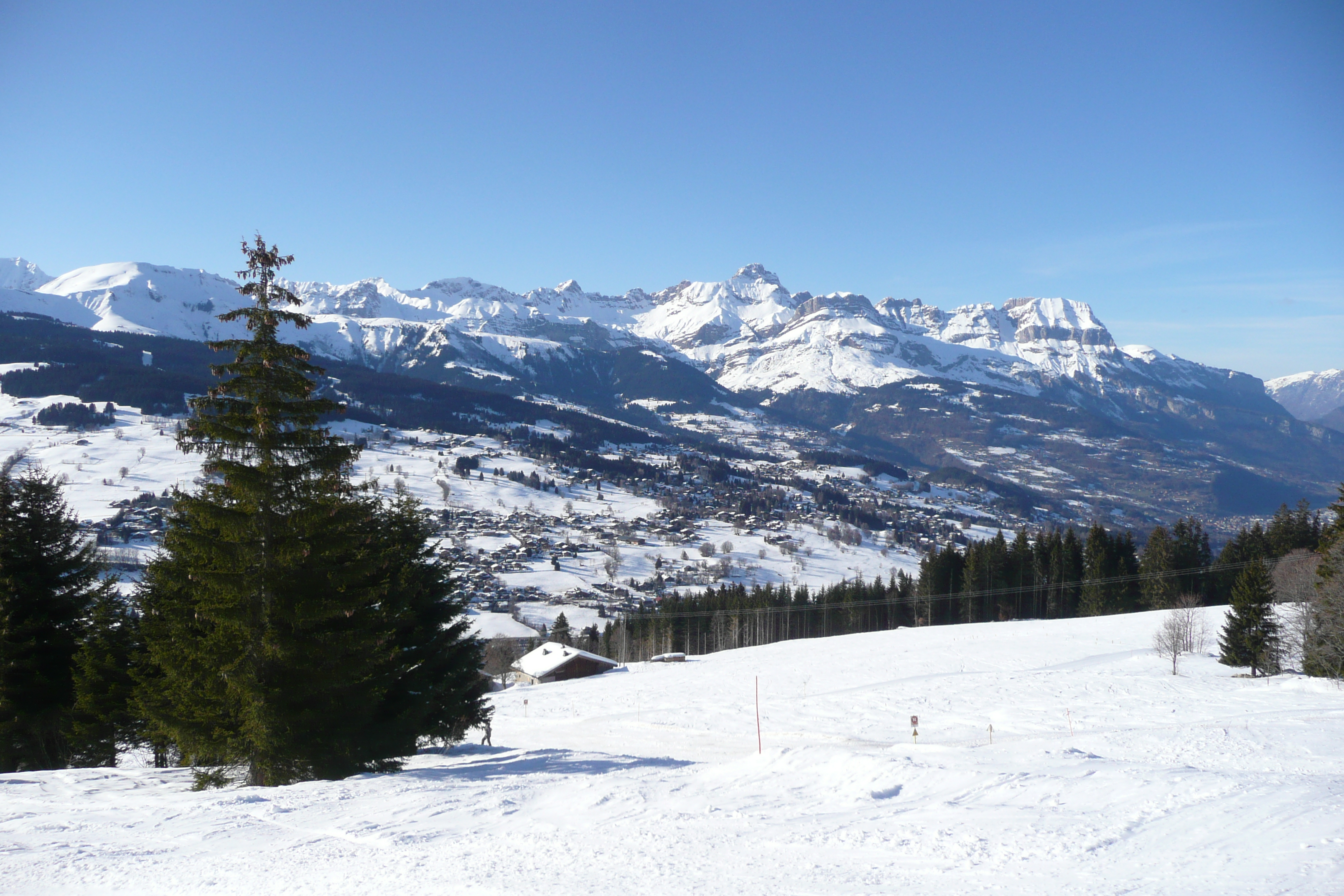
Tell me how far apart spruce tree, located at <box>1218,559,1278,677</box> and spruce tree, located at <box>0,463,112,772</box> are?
51.0 metres

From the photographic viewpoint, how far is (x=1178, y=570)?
7481 cm

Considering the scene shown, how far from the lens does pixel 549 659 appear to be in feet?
240

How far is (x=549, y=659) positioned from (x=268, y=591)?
59311 millimetres

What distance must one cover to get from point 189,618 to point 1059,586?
80.6 metres

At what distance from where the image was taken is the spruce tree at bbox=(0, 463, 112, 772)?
2073 centimetres

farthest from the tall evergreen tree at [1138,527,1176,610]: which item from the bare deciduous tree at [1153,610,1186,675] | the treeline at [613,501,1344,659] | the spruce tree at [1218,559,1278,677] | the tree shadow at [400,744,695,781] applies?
the tree shadow at [400,744,695,781]

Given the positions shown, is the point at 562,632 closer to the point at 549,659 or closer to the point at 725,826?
the point at 549,659

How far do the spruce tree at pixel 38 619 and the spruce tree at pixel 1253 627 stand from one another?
50962mm

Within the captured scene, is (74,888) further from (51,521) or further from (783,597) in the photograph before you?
(783,597)

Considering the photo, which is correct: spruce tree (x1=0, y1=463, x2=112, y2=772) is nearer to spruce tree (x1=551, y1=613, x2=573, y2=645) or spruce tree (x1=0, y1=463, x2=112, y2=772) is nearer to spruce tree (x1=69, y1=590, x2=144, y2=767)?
spruce tree (x1=69, y1=590, x2=144, y2=767)

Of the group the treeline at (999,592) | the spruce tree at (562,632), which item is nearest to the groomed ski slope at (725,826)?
the treeline at (999,592)

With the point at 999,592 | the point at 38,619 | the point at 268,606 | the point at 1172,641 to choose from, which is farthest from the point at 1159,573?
the point at 38,619

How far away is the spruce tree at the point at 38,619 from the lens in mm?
20734

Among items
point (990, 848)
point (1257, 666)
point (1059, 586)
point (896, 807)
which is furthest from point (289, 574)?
point (1059, 586)
